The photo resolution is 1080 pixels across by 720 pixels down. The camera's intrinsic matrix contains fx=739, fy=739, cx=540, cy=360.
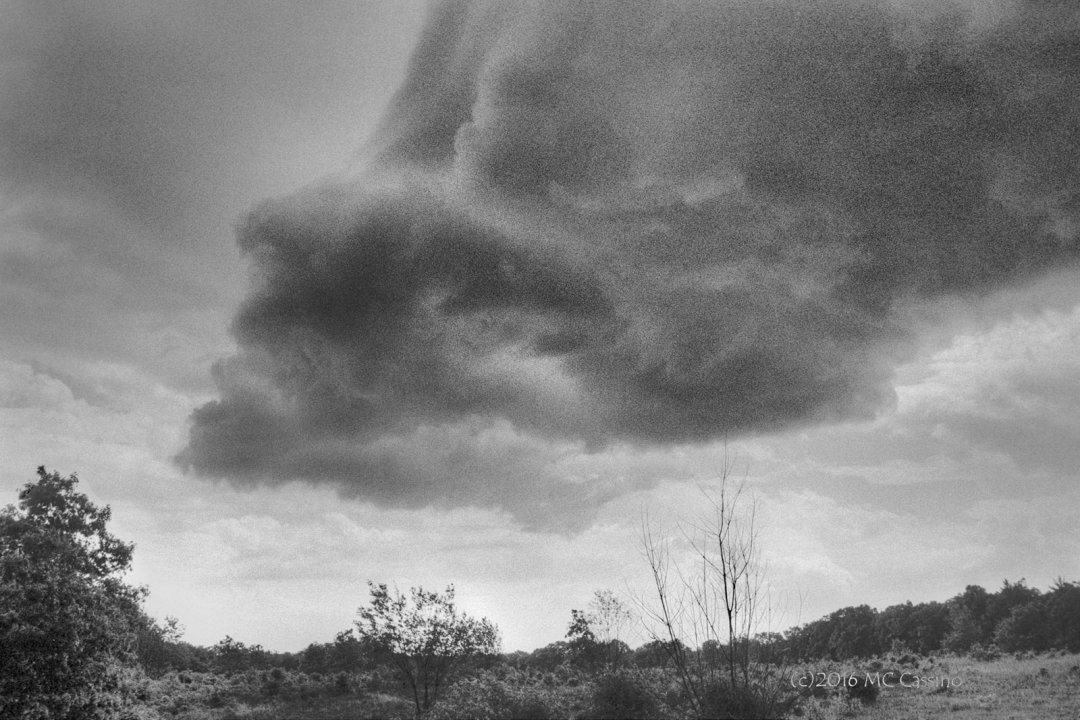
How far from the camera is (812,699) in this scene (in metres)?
36.2

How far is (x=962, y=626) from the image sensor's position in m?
66.6

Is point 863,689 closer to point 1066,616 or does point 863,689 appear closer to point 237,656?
point 1066,616

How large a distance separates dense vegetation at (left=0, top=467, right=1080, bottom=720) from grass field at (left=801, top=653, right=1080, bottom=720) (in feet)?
4.54

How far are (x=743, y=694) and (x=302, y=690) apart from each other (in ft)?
150

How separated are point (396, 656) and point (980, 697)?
32.3m

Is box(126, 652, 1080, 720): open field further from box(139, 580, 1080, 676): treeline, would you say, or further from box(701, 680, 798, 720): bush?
box(701, 680, 798, 720): bush

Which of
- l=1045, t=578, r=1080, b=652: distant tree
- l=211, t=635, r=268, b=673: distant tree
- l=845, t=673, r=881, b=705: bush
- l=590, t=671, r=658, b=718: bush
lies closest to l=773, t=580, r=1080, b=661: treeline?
l=1045, t=578, r=1080, b=652: distant tree

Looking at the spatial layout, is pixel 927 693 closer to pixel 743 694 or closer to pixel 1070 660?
pixel 1070 660

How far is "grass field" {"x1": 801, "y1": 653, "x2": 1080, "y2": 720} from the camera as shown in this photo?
30719 mm

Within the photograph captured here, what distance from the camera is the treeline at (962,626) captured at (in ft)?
187

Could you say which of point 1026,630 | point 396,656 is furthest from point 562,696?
point 1026,630

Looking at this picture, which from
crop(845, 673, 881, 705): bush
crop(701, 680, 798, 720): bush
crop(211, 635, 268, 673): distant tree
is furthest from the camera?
crop(211, 635, 268, 673): distant tree

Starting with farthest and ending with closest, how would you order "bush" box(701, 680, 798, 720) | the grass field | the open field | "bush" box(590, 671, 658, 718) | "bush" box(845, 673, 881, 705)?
"bush" box(845, 673, 881, 705) → the open field → the grass field → "bush" box(590, 671, 658, 718) → "bush" box(701, 680, 798, 720)

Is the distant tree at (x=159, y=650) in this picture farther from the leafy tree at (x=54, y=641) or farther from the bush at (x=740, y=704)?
the bush at (x=740, y=704)
